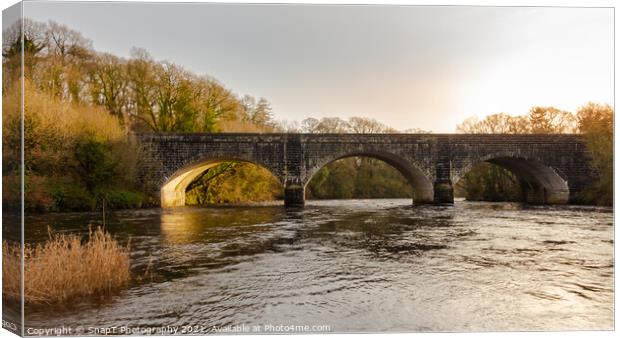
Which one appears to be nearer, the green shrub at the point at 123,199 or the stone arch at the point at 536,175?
the green shrub at the point at 123,199

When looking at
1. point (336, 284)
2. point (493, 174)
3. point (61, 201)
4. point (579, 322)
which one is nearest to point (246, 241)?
point (336, 284)

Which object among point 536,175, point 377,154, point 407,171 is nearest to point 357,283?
point 377,154

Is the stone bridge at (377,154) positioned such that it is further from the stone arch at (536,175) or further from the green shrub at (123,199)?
the green shrub at (123,199)

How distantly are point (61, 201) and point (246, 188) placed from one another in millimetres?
17943

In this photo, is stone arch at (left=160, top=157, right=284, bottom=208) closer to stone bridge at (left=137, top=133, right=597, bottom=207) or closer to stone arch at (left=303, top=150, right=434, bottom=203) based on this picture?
stone bridge at (left=137, top=133, right=597, bottom=207)

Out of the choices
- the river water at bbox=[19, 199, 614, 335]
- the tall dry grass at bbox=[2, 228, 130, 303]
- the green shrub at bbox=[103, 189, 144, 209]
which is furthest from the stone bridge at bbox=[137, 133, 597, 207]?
the tall dry grass at bbox=[2, 228, 130, 303]

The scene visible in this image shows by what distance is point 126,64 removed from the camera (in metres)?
30.4

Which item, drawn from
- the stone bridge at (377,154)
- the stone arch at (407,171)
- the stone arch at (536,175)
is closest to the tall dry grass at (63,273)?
the stone bridge at (377,154)

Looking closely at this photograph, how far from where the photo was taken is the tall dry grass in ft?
18.5

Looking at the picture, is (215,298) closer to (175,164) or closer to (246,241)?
(246,241)

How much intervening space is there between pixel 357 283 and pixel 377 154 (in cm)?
2368

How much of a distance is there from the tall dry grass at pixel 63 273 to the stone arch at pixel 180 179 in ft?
70.3

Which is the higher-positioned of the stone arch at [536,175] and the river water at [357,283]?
the stone arch at [536,175]

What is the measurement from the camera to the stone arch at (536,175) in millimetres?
30266
